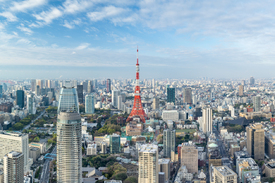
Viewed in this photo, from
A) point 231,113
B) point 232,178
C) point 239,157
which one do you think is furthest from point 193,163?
point 231,113

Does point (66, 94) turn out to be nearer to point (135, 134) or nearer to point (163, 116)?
point (135, 134)

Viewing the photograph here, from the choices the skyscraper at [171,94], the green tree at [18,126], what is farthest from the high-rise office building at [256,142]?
the skyscraper at [171,94]

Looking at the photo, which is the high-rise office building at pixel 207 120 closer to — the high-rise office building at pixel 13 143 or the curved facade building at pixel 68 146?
the high-rise office building at pixel 13 143

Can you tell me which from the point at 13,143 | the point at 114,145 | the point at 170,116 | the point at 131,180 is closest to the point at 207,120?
the point at 170,116

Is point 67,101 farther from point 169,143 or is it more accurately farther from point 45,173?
point 169,143

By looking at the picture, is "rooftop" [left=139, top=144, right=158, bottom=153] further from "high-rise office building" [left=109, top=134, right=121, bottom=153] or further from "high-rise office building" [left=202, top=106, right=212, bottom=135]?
"high-rise office building" [left=202, top=106, right=212, bottom=135]
